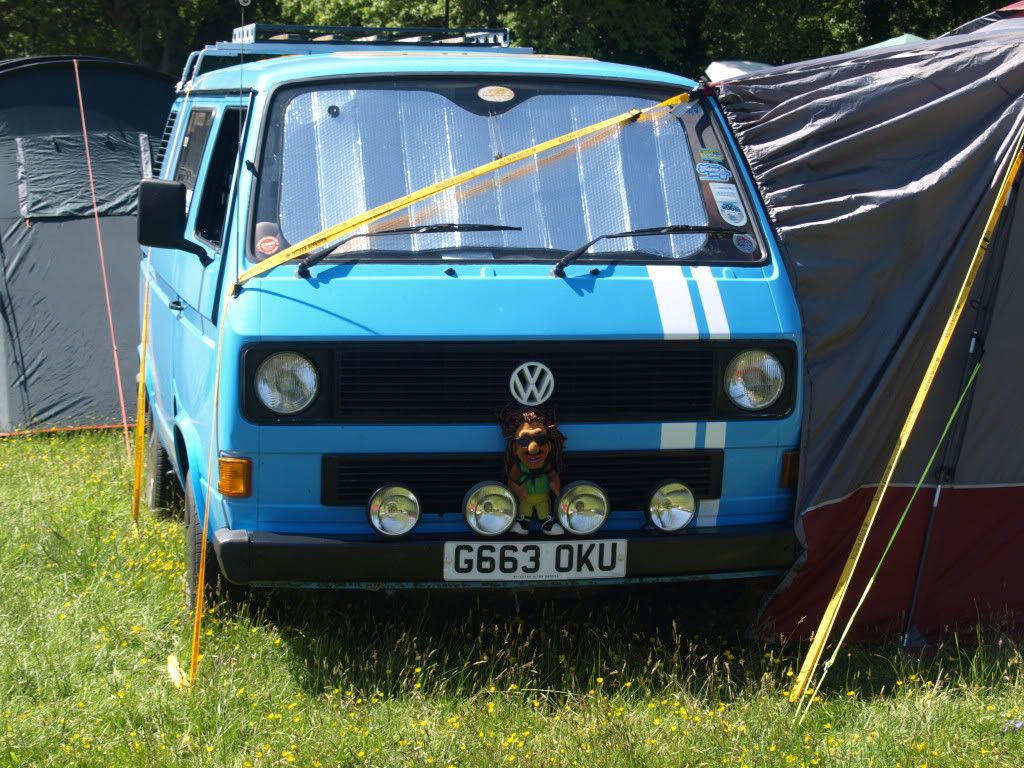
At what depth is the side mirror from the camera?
5.02m

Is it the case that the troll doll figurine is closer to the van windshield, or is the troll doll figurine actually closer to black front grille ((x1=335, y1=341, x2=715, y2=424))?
black front grille ((x1=335, y1=341, x2=715, y2=424))

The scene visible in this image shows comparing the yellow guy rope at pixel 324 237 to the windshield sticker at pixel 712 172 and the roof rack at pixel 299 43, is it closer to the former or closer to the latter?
the windshield sticker at pixel 712 172

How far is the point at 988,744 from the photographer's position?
4.21 metres

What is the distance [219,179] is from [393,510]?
1879mm

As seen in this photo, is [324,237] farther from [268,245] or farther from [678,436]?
[678,436]

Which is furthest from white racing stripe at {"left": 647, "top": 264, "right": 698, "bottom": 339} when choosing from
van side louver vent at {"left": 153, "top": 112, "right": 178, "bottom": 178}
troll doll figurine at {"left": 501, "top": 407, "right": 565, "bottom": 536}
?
van side louver vent at {"left": 153, "top": 112, "right": 178, "bottom": 178}

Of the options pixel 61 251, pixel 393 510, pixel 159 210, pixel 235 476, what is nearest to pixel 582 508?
pixel 393 510

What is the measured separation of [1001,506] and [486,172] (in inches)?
90.7

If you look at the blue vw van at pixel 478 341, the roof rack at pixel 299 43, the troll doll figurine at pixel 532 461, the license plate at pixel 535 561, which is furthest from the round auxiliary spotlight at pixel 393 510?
the roof rack at pixel 299 43

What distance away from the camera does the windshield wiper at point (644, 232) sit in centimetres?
466

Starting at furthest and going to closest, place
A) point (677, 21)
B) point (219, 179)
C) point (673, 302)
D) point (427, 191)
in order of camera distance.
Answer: point (677, 21) < point (219, 179) < point (427, 191) < point (673, 302)

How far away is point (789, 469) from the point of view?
15.6 feet

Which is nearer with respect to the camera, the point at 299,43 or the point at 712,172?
the point at 712,172

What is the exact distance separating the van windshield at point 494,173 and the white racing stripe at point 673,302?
0.39 feet
